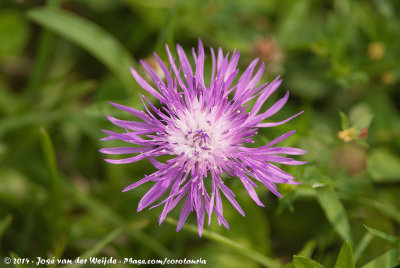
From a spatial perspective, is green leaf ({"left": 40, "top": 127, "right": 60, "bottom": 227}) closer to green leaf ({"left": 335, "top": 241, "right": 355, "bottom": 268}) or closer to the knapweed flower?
the knapweed flower

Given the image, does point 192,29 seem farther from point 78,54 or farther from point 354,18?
point 354,18

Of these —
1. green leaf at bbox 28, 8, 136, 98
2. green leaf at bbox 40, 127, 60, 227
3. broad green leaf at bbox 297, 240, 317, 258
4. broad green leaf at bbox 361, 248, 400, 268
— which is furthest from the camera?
green leaf at bbox 28, 8, 136, 98

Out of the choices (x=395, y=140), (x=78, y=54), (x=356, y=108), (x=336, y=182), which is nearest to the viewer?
(x=336, y=182)

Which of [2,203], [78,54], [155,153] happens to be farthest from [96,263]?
[78,54]

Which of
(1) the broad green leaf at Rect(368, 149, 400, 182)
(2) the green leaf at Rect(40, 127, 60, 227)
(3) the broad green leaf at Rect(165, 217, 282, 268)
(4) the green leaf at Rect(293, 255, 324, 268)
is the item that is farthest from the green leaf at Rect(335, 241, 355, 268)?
(2) the green leaf at Rect(40, 127, 60, 227)

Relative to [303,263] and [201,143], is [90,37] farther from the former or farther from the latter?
[303,263]

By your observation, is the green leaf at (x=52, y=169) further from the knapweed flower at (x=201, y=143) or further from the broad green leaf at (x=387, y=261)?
the broad green leaf at (x=387, y=261)
